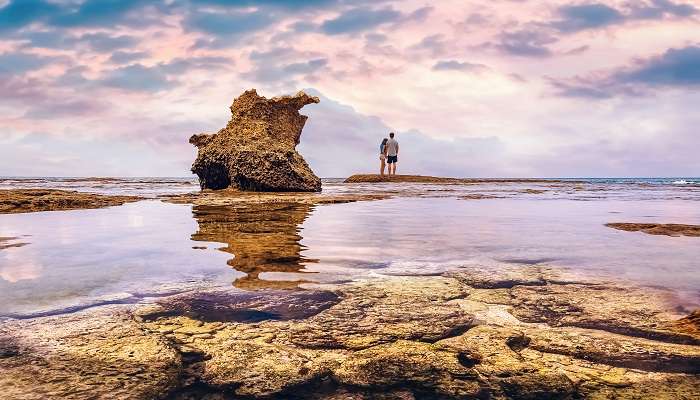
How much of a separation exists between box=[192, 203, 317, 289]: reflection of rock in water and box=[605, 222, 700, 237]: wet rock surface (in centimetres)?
335

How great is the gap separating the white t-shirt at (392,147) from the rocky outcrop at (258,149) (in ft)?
31.6

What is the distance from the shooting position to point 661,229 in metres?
4.98

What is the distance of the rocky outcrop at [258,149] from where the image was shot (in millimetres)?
13039

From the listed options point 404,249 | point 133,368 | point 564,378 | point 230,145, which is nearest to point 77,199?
point 230,145

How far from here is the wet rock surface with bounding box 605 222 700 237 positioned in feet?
15.5

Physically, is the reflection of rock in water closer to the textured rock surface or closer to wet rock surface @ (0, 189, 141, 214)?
the textured rock surface

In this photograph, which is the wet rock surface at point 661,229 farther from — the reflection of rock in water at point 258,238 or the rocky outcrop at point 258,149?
the rocky outcrop at point 258,149

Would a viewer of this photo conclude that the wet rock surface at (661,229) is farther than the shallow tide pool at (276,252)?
Yes

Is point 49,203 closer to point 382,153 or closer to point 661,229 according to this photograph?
point 661,229

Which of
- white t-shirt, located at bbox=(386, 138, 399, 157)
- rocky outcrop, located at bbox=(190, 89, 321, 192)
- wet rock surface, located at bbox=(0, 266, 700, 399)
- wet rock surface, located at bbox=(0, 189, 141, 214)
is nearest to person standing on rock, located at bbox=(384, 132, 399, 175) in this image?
white t-shirt, located at bbox=(386, 138, 399, 157)

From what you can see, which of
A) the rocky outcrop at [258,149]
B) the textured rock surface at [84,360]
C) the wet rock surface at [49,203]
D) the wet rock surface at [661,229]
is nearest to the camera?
the textured rock surface at [84,360]

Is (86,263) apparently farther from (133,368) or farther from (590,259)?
(590,259)

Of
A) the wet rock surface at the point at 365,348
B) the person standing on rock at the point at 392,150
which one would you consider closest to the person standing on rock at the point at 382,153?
the person standing on rock at the point at 392,150

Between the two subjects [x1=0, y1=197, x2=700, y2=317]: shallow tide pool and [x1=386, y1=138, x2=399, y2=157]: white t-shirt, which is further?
[x1=386, y1=138, x2=399, y2=157]: white t-shirt
